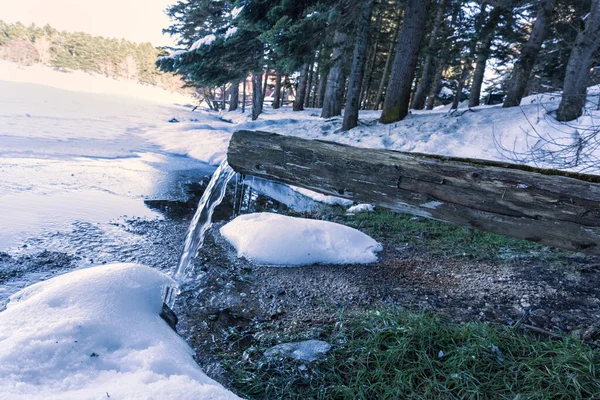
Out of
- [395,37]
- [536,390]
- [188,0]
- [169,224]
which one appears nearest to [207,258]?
[169,224]

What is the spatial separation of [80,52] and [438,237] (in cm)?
8563

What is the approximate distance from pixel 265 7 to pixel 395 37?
14.2m

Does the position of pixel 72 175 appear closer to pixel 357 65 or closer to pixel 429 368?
pixel 357 65

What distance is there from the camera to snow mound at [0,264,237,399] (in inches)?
58.2

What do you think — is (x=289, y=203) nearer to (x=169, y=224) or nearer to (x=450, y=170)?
(x=169, y=224)

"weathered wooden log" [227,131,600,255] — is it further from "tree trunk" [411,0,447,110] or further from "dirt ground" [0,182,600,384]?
"tree trunk" [411,0,447,110]

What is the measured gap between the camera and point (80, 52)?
67.3 metres

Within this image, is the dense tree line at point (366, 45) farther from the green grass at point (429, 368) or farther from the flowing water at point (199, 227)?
the green grass at point (429, 368)

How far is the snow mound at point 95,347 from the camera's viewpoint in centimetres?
148

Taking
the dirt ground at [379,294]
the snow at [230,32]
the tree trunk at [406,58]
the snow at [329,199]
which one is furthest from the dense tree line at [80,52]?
the dirt ground at [379,294]

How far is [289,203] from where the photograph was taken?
7789mm

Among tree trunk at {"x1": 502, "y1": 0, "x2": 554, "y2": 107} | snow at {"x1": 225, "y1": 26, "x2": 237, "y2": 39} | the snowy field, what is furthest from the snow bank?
tree trunk at {"x1": 502, "y1": 0, "x2": 554, "y2": 107}

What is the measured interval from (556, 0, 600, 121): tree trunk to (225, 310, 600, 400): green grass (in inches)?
281

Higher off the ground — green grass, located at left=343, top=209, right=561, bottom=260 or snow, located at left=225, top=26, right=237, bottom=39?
snow, located at left=225, top=26, right=237, bottom=39
